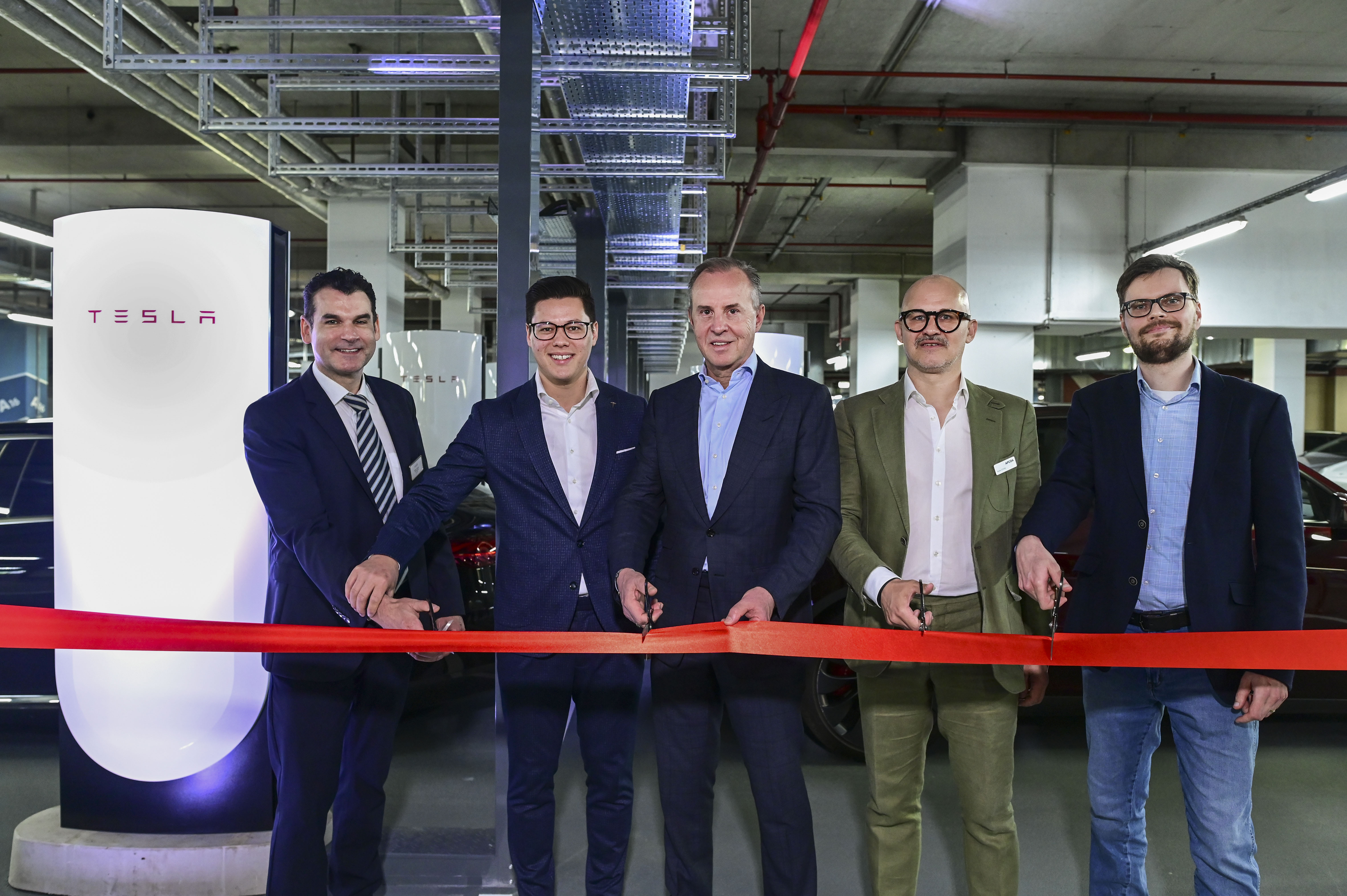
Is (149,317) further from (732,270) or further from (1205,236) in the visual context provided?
(1205,236)

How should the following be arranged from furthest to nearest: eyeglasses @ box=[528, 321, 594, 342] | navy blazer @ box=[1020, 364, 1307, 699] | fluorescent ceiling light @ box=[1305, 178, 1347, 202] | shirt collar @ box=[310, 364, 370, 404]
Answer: fluorescent ceiling light @ box=[1305, 178, 1347, 202] → shirt collar @ box=[310, 364, 370, 404] → eyeglasses @ box=[528, 321, 594, 342] → navy blazer @ box=[1020, 364, 1307, 699]

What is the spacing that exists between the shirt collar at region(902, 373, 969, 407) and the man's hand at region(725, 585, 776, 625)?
0.62m

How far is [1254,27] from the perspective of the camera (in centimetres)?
698

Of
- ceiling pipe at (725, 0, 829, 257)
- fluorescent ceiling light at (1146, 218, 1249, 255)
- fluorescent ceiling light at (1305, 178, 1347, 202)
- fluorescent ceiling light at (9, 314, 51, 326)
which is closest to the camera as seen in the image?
ceiling pipe at (725, 0, 829, 257)

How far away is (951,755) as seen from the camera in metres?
2.06

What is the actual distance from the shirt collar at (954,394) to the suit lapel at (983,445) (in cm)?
2

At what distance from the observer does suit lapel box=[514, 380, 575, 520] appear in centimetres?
216

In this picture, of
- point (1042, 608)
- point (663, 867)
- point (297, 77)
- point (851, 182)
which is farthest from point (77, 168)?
point (1042, 608)

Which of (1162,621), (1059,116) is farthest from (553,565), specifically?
(1059,116)

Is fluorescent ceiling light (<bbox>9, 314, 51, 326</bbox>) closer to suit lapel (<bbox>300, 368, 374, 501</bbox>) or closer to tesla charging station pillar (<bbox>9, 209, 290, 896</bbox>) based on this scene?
tesla charging station pillar (<bbox>9, 209, 290, 896</bbox>)

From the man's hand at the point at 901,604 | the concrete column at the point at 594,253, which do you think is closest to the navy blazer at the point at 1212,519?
the man's hand at the point at 901,604

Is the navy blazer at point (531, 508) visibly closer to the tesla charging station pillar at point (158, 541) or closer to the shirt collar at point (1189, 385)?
the tesla charging station pillar at point (158, 541)

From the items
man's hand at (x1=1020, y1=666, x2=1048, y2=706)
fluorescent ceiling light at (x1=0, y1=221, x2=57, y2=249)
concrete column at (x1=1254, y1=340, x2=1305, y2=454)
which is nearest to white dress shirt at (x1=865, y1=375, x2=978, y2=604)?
man's hand at (x1=1020, y1=666, x2=1048, y2=706)

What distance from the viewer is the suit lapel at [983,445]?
2016mm
